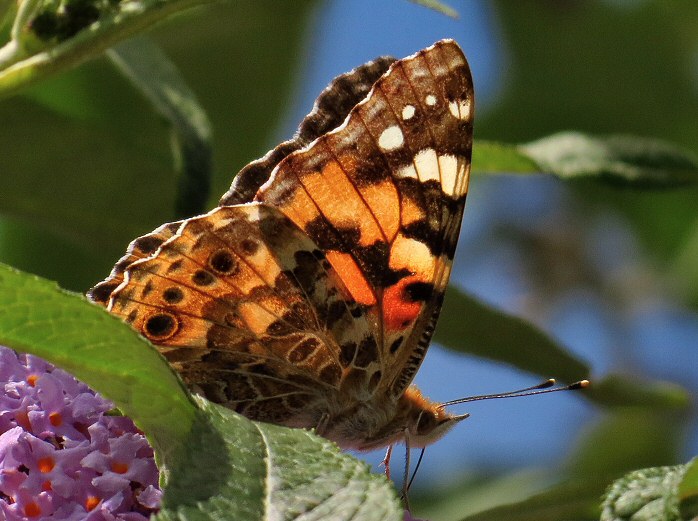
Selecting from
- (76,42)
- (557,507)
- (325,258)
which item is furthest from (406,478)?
(76,42)

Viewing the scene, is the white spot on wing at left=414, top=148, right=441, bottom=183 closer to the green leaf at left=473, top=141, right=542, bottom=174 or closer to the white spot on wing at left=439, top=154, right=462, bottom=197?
the white spot on wing at left=439, top=154, right=462, bottom=197

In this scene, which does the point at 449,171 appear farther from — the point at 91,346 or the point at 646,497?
the point at 91,346

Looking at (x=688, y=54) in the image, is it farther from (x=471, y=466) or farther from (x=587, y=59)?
(x=471, y=466)

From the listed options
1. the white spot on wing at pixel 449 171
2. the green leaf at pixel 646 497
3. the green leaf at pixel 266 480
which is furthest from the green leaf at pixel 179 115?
the green leaf at pixel 646 497

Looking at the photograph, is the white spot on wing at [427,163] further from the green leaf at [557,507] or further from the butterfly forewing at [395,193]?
the green leaf at [557,507]

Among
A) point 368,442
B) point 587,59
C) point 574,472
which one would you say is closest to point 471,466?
point 574,472
